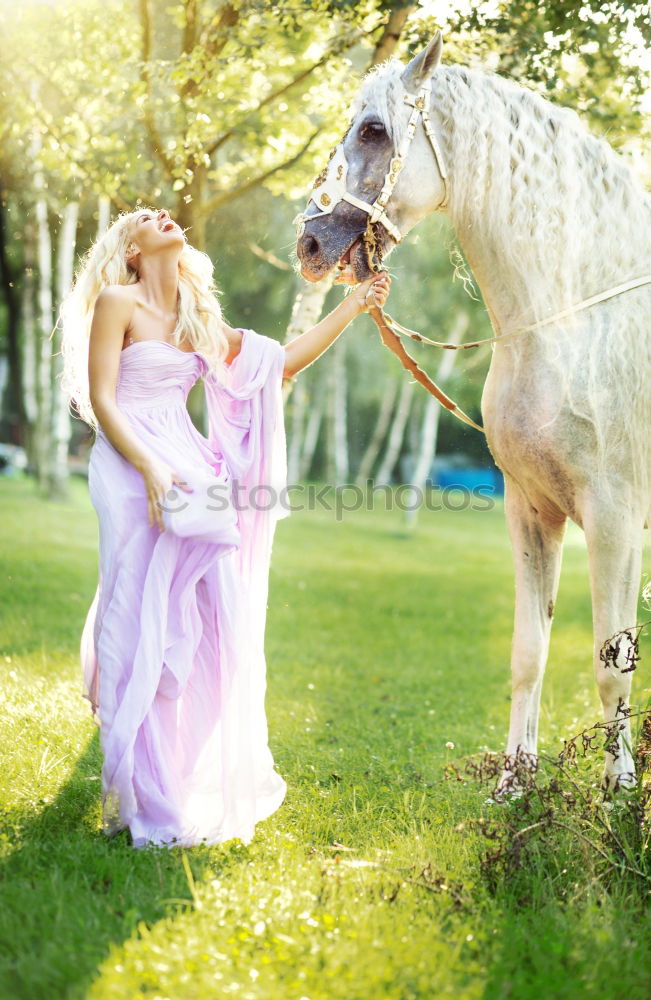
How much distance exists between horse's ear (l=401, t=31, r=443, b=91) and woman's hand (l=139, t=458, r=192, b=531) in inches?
71.1

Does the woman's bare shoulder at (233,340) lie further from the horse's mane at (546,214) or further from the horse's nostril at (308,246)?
the horse's mane at (546,214)

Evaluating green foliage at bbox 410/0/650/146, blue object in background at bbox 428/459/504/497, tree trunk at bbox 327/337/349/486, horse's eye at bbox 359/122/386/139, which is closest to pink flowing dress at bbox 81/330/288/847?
horse's eye at bbox 359/122/386/139

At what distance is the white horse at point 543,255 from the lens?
3.35m

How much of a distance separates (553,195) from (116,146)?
550cm

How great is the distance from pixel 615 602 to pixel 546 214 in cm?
154

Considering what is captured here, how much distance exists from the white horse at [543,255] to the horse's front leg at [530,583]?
29 centimetres

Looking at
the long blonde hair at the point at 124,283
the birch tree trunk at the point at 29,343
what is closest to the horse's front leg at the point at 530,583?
the long blonde hair at the point at 124,283

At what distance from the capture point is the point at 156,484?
3258 mm

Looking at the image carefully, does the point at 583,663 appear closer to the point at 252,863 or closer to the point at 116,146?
the point at 252,863

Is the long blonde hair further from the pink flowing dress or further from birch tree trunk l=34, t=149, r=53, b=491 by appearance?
birch tree trunk l=34, t=149, r=53, b=491

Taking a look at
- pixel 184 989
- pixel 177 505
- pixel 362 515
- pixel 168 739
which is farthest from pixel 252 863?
pixel 362 515

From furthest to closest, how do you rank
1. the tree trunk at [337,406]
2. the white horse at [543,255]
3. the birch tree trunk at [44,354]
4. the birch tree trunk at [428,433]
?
the tree trunk at [337,406], the birch tree trunk at [428,433], the birch tree trunk at [44,354], the white horse at [543,255]

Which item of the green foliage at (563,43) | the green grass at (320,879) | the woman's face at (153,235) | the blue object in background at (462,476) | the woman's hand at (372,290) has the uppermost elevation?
the green foliage at (563,43)

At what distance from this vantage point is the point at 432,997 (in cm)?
228
